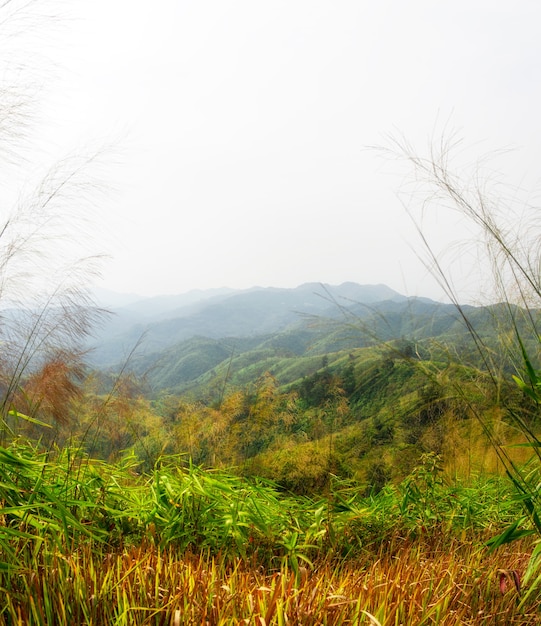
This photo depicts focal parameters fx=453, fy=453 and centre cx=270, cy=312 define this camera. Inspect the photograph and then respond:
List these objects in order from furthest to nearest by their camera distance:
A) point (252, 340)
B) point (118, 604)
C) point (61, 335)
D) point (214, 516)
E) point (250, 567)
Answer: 1. point (252, 340)
2. point (61, 335)
3. point (214, 516)
4. point (250, 567)
5. point (118, 604)

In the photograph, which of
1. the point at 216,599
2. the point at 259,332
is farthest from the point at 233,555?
the point at 259,332

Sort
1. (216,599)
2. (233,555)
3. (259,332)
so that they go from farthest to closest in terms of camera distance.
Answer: (259,332), (233,555), (216,599)

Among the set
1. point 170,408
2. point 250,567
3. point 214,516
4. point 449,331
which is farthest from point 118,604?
point 170,408

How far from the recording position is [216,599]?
3.55ft

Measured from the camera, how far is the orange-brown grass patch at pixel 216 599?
1027 millimetres

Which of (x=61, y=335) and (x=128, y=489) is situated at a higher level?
(x=61, y=335)

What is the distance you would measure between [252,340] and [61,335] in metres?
53.9

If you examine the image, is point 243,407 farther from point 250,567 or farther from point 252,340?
point 252,340

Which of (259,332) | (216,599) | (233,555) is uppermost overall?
(216,599)

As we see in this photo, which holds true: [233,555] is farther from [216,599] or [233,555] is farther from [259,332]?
[259,332]

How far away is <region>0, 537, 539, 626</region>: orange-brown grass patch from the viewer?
3.37ft

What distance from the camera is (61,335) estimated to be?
2787 mm

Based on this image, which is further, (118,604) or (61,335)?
(61,335)

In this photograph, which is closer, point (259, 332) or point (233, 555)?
point (233, 555)
